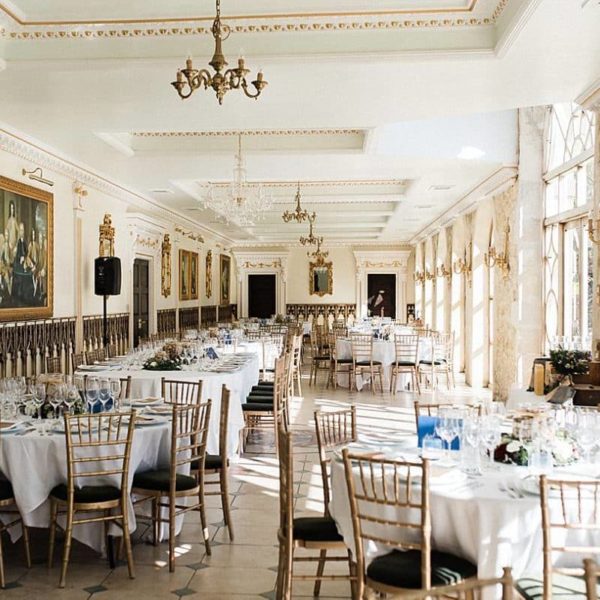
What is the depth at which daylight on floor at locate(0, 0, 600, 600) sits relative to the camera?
138 inches

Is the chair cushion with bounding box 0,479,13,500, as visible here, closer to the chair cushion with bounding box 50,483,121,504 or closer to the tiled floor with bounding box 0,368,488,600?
the chair cushion with bounding box 50,483,121,504

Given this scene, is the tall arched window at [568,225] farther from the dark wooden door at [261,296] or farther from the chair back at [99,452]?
the dark wooden door at [261,296]

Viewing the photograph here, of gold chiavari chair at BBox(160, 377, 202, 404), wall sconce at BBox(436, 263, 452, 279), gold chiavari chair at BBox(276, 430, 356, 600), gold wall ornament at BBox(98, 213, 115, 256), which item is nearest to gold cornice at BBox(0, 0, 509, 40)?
gold chiavari chair at BBox(160, 377, 202, 404)

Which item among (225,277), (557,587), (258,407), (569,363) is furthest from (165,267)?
(557,587)

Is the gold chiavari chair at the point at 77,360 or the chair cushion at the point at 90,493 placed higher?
the gold chiavari chair at the point at 77,360

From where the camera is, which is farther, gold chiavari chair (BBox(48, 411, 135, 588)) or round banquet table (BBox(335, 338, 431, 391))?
round banquet table (BBox(335, 338, 431, 391))

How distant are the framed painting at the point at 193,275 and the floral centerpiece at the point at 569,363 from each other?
1343cm

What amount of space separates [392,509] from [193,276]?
1620cm

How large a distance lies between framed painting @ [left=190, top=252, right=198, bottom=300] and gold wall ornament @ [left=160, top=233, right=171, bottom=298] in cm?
253

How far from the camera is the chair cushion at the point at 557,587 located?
292 cm

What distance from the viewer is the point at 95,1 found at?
538 centimetres

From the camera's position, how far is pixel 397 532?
3373 mm

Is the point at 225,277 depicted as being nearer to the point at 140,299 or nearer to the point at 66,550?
the point at 140,299

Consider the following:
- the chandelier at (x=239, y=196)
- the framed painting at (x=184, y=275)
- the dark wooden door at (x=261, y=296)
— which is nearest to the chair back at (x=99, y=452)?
the chandelier at (x=239, y=196)
